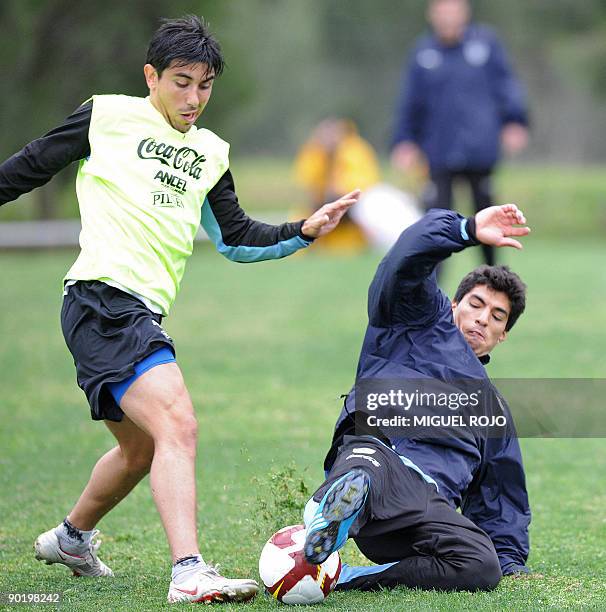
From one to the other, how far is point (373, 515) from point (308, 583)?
0.30 m

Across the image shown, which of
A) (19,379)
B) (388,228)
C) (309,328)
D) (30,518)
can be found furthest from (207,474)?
(388,228)

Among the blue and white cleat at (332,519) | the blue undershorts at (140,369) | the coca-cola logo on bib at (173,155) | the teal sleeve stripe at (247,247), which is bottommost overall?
the blue and white cleat at (332,519)

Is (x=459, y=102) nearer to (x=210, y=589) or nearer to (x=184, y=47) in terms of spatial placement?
(x=184, y=47)

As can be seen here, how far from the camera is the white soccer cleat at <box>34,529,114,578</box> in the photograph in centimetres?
429

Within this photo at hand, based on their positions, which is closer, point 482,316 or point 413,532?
point 413,532

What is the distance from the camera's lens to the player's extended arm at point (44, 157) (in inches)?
163

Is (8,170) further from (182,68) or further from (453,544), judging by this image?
(453,544)

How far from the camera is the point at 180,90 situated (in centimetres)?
418

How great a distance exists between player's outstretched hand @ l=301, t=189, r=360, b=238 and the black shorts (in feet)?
2.23

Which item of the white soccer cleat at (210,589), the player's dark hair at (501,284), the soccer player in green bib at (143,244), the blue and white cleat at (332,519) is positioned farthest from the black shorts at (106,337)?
the player's dark hair at (501,284)

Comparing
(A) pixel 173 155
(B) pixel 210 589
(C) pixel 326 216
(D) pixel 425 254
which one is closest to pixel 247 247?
(C) pixel 326 216

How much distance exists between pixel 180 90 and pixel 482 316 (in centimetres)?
139

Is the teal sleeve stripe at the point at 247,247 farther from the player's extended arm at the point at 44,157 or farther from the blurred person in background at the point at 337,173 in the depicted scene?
the blurred person in background at the point at 337,173

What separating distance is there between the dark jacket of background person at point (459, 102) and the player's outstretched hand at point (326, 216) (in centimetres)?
656
